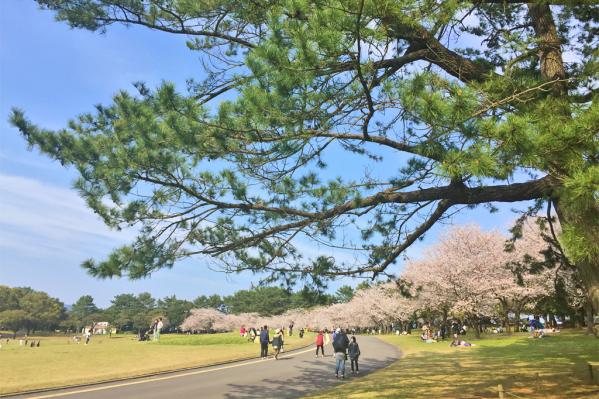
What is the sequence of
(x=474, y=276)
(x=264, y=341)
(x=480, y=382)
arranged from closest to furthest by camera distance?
1. (x=480, y=382)
2. (x=264, y=341)
3. (x=474, y=276)

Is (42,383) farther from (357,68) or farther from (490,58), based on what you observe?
(490,58)

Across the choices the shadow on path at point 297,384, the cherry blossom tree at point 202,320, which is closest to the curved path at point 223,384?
the shadow on path at point 297,384

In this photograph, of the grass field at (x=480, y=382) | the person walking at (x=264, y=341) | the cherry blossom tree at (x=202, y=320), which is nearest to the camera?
the grass field at (x=480, y=382)

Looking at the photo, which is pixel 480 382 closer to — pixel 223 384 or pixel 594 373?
pixel 594 373

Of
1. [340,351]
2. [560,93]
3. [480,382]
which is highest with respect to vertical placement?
[560,93]

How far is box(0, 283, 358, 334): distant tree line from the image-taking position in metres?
74.6

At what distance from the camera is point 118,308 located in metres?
103

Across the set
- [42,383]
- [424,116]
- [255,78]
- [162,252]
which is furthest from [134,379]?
[424,116]

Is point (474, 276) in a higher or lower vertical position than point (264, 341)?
higher

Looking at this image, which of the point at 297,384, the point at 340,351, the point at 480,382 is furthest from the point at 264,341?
the point at 480,382

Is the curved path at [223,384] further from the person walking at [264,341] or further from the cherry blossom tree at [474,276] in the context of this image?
the cherry blossom tree at [474,276]

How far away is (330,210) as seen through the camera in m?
6.35

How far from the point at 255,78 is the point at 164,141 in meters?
1.37

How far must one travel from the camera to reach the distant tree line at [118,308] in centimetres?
7462
